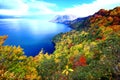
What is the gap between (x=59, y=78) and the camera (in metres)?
56.9

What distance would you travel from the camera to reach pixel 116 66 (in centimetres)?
3641

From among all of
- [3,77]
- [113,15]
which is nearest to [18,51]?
[3,77]

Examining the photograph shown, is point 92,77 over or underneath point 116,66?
underneath

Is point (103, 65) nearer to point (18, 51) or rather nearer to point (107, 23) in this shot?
point (18, 51)

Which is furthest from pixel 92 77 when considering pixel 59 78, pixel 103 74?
pixel 59 78

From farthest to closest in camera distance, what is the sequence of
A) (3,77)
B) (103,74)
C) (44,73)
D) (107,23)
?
1. (107,23)
2. (44,73)
3. (103,74)
4. (3,77)

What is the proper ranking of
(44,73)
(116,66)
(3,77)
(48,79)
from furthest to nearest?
(44,73), (48,79), (116,66), (3,77)

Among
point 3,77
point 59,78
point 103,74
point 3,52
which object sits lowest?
point 59,78

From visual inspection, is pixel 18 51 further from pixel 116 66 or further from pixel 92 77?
pixel 92 77

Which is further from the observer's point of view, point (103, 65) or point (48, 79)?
point (48, 79)

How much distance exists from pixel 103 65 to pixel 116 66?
8.63 meters

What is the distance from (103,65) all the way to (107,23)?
9124 centimetres

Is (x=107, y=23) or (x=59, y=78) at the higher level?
(x=107, y=23)

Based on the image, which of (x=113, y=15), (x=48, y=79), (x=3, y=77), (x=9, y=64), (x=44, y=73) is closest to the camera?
(x=3, y=77)
